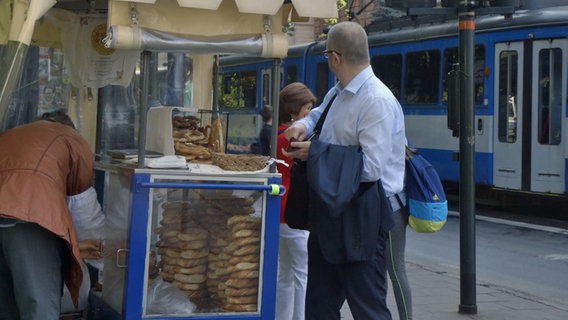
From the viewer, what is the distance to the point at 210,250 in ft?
17.1

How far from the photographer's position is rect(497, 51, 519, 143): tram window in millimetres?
15328

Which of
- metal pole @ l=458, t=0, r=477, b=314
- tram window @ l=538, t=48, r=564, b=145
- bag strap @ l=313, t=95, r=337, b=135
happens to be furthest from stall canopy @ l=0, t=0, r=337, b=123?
tram window @ l=538, t=48, r=564, b=145

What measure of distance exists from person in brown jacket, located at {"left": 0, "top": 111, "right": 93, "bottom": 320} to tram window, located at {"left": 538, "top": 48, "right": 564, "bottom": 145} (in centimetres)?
1106

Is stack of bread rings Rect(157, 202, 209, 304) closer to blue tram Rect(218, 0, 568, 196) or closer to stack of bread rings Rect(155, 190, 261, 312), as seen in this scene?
stack of bread rings Rect(155, 190, 261, 312)

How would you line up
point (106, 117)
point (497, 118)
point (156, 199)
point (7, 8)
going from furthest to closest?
point (497, 118) → point (106, 117) → point (156, 199) → point (7, 8)

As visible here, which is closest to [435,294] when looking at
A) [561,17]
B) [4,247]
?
[4,247]

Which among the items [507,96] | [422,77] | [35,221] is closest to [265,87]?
[422,77]

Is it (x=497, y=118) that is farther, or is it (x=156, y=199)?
(x=497, y=118)

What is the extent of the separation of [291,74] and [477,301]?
14991 millimetres

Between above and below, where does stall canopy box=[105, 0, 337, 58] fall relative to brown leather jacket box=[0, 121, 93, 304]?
above

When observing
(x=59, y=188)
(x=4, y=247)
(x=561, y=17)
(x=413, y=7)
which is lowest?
(x=4, y=247)

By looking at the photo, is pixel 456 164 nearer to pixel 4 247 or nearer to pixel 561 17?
pixel 561 17

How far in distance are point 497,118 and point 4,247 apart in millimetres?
12018

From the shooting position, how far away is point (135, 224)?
4.92 m
